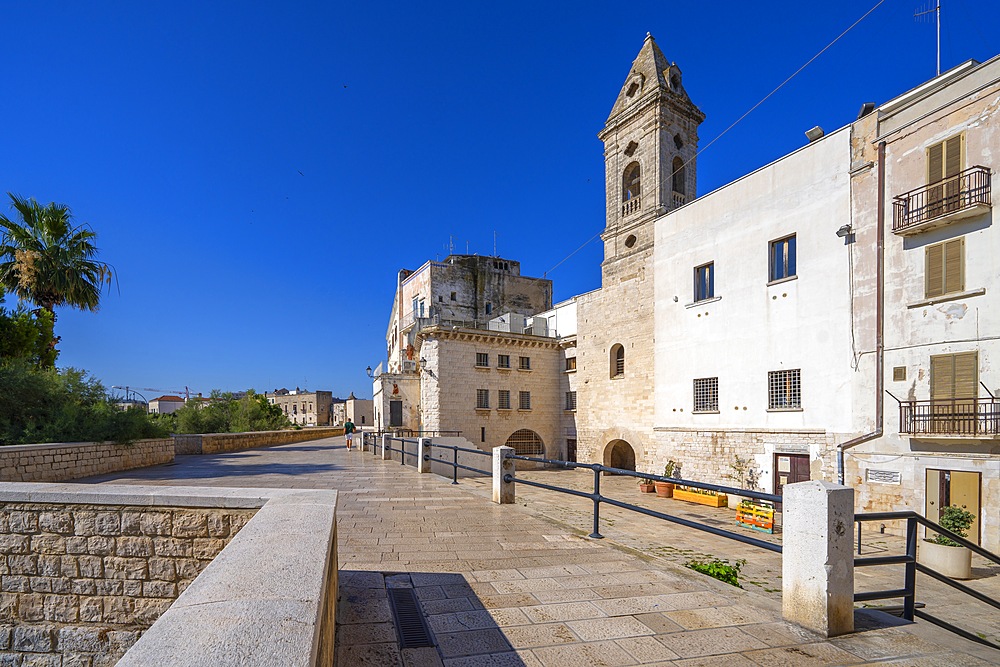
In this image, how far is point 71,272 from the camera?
693 inches

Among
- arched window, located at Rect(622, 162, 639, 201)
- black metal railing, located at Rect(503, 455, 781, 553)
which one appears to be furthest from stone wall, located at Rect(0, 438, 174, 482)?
arched window, located at Rect(622, 162, 639, 201)

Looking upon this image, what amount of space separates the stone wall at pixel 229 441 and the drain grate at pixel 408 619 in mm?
19404

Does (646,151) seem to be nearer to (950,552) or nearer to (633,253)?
(633,253)

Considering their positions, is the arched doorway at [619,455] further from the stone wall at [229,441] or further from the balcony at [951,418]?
the stone wall at [229,441]

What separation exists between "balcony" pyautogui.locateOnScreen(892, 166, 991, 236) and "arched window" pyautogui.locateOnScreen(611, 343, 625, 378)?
1294cm

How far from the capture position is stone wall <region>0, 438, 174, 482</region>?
35.0 ft

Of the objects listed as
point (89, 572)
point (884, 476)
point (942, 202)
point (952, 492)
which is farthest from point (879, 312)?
point (89, 572)

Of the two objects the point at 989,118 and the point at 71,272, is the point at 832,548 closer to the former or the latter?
the point at 989,118

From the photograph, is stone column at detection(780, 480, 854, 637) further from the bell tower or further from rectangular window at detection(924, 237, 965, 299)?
the bell tower

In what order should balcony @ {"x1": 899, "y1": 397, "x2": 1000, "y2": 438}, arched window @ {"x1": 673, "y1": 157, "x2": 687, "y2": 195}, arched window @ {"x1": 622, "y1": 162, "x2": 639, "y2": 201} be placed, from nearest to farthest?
balcony @ {"x1": 899, "y1": 397, "x2": 1000, "y2": 438}
arched window @ {"x1": 673, "y1": 157, "x2": 687, "y2": 195}
arched window @ {"x1": 622, "y1": 162, "x2": 639, "y2": 201}

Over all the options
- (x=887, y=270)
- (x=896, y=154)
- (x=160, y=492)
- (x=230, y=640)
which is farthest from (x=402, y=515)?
(x=896, y=154)

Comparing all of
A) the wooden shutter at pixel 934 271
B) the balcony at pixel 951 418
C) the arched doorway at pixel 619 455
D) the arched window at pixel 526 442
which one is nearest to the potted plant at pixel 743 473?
the balcony at pixel 951 418

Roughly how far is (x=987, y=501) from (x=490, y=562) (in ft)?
42.0

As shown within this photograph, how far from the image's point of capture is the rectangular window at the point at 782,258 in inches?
651
